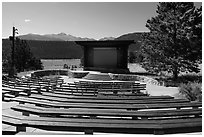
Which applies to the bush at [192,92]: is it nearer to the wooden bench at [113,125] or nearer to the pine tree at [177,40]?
the wooden bench at [113,125]

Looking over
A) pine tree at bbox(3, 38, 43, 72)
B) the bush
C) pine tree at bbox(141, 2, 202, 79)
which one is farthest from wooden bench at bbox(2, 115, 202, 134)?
pine tree at bbox(3, 38, 43, 72)

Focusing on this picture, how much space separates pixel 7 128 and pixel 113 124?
2767mm

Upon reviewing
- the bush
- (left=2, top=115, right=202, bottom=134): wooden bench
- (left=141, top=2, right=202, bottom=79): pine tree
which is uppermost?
(left=141, top=2, right=202, bottom=79): pine tree

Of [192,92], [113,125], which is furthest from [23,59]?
[113,125]

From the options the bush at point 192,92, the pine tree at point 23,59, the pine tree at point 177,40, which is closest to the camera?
the bush at point 192,92

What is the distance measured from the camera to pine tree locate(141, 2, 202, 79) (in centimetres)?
2238

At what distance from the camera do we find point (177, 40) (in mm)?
22812

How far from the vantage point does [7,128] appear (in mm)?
5293

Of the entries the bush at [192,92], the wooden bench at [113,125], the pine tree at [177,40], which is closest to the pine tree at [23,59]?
the pine tree at [177,40]

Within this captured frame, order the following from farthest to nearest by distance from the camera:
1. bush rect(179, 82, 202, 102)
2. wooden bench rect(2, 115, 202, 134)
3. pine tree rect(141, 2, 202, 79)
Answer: pine tree rect(141, 2, 202, 79) → bush rect(179, 82, 202, 102) → wooden bench rect(2, 115, 202, 134)

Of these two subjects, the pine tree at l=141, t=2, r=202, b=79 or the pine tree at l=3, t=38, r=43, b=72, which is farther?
the pine tree at l=3, t=38, r=43, b=72

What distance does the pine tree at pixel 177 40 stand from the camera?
22375mm

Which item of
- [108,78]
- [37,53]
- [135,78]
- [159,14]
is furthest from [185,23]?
[37,53]

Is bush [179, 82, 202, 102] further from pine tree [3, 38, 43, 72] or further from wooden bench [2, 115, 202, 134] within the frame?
pine tree [3, 38, 43, 72]
